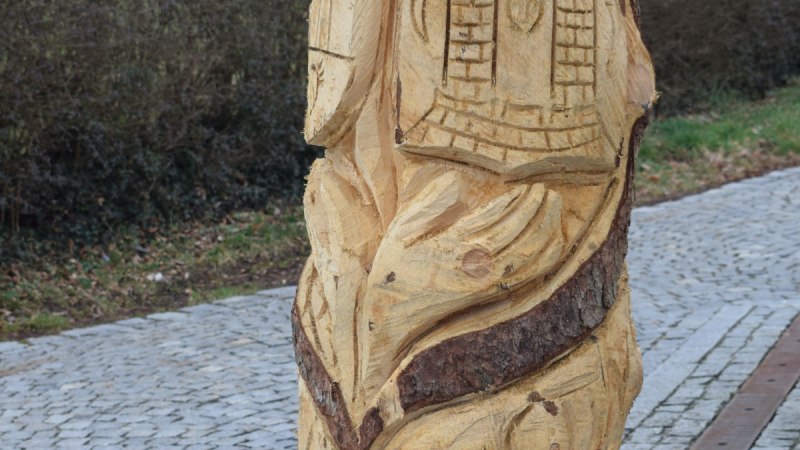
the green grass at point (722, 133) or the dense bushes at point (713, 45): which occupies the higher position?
the dense bushes at point (713, 45)

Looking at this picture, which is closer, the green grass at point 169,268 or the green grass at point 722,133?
the green grass at point 169,268

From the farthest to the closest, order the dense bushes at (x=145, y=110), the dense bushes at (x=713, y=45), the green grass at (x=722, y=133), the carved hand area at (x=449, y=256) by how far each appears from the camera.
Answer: the dense bushes at (x=713, y=45) → the green grass at (x=722, y=133) → the dense bushes at (x=145, y=110) → the carved hand area at (x=449, y=256)

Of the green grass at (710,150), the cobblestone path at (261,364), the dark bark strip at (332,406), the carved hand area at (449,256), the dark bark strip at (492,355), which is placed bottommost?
the cobblestone path at (261,364)

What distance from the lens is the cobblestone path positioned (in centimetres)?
523

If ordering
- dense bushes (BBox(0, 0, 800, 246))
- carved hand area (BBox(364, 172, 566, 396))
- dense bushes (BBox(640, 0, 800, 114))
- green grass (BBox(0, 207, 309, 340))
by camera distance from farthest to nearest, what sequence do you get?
dense bushes (BBox(640, 0, 800, 114)) < dense bushes (BBox(0, 0, 800, 246)) < green grass (BBox(0, 207, 309, 340)) < carved hand area (BBox(364, 172, 566, 396))

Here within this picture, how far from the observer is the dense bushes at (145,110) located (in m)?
7.61

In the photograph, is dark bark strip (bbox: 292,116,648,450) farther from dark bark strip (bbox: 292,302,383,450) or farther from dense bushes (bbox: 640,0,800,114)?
dense bushes (bbox: 640,0,800,114)

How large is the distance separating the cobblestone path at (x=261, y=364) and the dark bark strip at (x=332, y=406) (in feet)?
8.30

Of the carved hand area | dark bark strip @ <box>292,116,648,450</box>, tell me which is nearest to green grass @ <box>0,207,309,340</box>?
dark bark strip @ <box>292,116,648,450</box>

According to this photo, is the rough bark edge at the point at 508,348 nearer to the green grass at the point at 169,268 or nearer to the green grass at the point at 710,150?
the green grass at the point at 169,268

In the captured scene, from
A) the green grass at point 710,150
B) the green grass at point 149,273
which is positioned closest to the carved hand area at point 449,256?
the green grass at point 149,273

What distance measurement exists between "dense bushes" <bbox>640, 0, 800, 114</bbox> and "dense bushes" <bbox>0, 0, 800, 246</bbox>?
5033 mm

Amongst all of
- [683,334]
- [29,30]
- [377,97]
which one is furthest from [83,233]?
[377,97]

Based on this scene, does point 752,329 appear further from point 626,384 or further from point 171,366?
point 626,384
